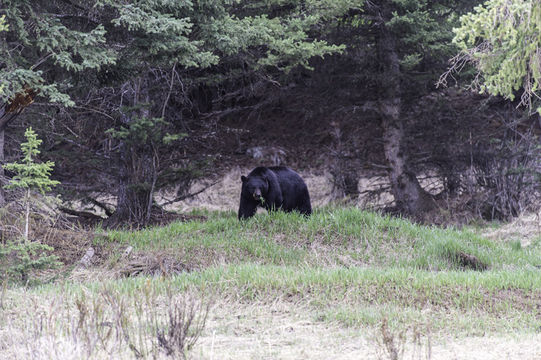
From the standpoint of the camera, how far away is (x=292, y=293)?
279 inches

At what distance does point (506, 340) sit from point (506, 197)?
9.30m

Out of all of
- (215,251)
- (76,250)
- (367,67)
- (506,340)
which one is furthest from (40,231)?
(367,67)

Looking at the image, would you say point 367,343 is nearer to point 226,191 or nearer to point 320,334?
point 320,334

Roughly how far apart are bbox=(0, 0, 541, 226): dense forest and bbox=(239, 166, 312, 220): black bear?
1375 millimetres

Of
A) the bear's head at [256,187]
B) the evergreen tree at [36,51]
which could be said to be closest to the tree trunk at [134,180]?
the bear's head at [256,187]

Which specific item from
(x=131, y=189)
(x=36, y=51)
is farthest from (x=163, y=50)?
(x=131, y=189)

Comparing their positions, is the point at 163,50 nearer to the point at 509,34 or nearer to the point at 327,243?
the point at 327,243

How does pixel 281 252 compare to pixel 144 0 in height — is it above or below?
below

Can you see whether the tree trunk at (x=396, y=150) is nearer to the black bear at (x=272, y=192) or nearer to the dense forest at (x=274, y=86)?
the dense forest at (x=274, y=86)

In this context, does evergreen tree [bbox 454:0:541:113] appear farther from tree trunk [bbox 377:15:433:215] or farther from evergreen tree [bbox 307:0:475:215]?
tree trunk [bbox 377:15:433:215]

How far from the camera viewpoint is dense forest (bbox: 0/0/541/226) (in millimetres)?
8625

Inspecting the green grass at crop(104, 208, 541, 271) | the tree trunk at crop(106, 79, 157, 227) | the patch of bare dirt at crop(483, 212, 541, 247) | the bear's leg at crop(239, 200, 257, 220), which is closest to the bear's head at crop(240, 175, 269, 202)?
the bear's leg at crop(239, 200, 257, 220)

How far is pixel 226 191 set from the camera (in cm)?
1770

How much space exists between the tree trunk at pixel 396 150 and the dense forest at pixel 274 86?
3cm
